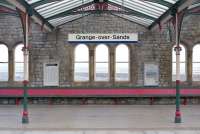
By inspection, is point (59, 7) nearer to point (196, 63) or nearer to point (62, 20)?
point (62, 20)

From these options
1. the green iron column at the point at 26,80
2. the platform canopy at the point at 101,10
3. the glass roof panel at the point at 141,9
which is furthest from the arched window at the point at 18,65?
the green iron column at the point at 26,80

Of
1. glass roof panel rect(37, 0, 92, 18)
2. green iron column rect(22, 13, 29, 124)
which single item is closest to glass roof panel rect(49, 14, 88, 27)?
glass roof panel rect(37, 0, 92, 18)

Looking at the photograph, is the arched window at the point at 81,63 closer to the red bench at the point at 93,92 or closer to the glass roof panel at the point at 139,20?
the red bench at the point at 93,92

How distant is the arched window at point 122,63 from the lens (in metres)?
23.6

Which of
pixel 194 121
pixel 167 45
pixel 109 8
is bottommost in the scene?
pixel 194 121

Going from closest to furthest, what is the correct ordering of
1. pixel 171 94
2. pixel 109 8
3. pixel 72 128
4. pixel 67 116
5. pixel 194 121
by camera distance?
pixel 72 128 < pixel 194 121 < pixel 67 116 < pixel 109 8 < pixel 171 94

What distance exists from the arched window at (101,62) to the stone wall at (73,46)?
327 millimetres

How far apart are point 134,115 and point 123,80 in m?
6.41

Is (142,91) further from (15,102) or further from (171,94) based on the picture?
(15,102)

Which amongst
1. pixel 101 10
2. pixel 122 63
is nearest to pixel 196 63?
pixel 122 63

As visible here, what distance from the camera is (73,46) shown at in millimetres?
23484

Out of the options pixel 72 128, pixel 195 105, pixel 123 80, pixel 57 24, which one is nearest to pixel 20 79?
pixel 57 24

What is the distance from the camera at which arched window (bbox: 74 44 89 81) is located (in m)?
23.6

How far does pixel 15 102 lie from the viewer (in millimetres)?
Result: 22953
